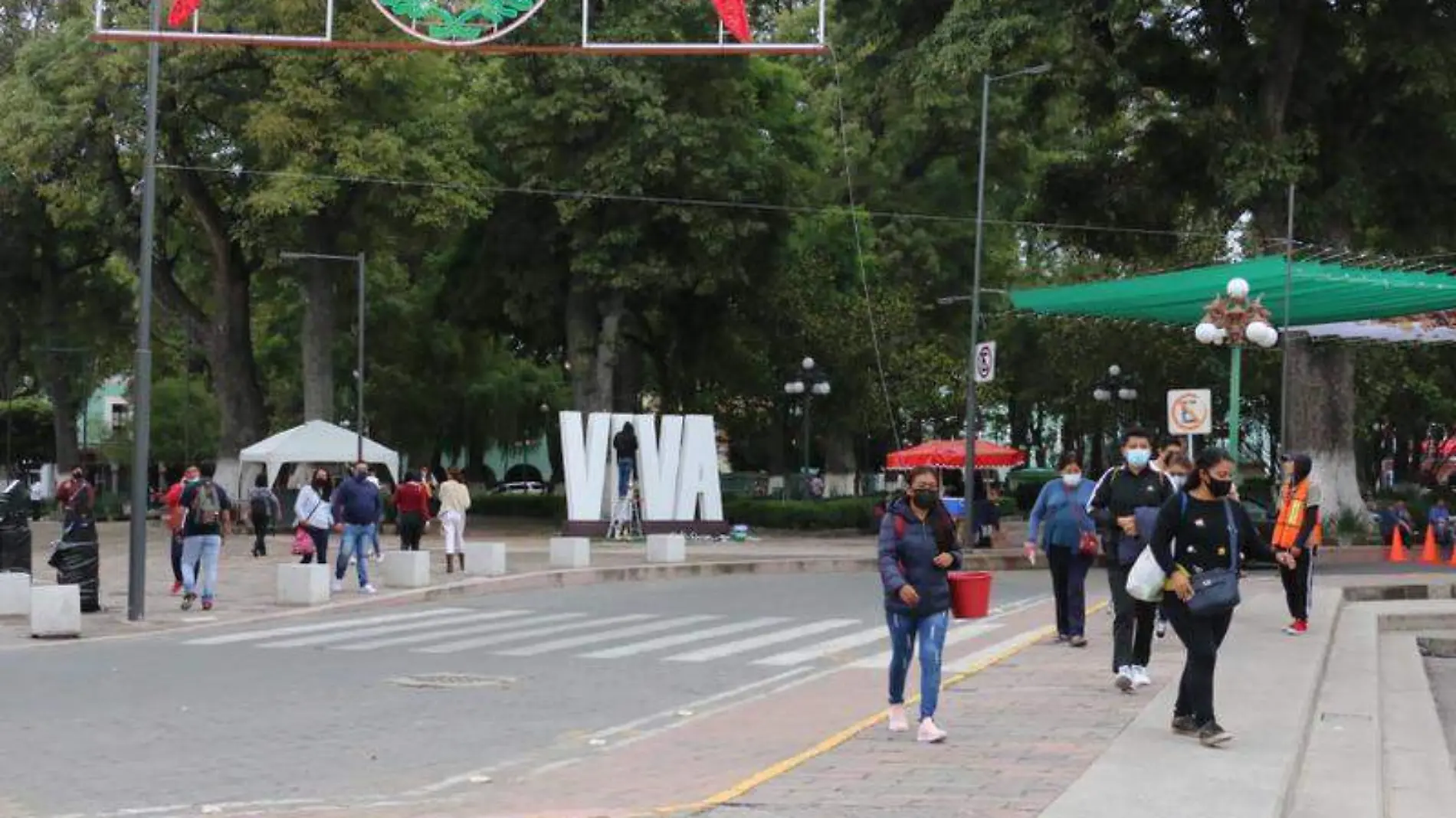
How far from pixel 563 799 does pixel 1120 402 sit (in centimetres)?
4830

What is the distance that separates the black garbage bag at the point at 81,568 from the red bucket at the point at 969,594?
12.7 meters

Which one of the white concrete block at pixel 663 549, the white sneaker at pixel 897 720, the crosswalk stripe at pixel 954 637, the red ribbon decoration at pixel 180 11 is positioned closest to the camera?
the white sneaker at pixel 897 720

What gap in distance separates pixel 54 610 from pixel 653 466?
20.8 m

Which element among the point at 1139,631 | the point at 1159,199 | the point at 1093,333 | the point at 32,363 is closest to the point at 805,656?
the point at 1139,631

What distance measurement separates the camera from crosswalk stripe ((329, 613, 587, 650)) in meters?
16.9

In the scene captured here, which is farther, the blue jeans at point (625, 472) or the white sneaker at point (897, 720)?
the blue jeans at point (625, 472)

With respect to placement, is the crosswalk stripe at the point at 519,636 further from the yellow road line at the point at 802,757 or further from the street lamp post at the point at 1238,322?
the street lamp post at the point at 1238,322

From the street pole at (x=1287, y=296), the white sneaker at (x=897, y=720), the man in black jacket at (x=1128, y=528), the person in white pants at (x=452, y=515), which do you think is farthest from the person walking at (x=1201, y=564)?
the person in white pants at (x=452, y=515)

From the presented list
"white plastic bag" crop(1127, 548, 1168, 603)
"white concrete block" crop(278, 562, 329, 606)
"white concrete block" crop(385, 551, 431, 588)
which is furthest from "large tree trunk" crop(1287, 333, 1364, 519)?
"white plastic bag" crop(1127, 548, 1168, 603)

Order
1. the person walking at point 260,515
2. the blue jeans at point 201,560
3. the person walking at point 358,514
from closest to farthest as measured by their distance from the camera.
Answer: the blue jeans at point 201,560 < the person walking at point 358,514 < the person walking at point 260,515

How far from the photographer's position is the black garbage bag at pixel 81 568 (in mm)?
19469

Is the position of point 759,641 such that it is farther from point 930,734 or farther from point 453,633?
point 930,734

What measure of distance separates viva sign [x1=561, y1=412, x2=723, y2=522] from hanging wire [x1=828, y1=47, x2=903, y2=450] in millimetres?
8128

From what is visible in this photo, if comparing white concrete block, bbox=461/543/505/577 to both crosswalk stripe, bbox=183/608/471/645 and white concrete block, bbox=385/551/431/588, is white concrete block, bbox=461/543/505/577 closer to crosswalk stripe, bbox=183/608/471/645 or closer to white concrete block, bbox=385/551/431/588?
white concrete block, bbox=385/551/431/588
